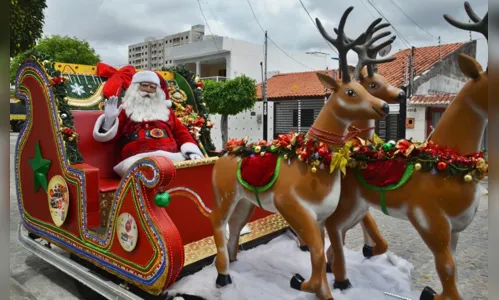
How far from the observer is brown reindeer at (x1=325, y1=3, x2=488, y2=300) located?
2.14 metres

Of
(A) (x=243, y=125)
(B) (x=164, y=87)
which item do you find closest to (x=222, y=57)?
(A) (x=243, y=125)

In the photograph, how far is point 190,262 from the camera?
10.3ft

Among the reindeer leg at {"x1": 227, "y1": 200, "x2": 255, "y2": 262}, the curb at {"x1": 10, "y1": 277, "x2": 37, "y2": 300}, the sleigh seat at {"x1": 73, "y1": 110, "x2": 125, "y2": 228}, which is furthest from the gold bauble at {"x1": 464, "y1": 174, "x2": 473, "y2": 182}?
the curb at {"x1": 10, "y1": 277, "x2": 37, "y2": 300}

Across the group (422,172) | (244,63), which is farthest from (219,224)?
(244,63)

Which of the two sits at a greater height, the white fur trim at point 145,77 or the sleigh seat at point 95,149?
the white fur trim at point 145,77

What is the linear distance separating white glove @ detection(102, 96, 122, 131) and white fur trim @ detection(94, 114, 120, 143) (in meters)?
0.04

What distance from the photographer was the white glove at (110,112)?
12.1 feet

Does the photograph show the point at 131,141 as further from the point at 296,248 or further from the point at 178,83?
the point at 296,248

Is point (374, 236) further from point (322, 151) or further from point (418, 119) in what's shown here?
point (418, 119)

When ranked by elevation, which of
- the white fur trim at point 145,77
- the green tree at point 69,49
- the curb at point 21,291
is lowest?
the curb at point 21,291

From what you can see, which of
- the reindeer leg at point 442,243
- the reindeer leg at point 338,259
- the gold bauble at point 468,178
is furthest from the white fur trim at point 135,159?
the gold bauble at point 468,178

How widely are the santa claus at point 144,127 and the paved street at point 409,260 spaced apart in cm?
121

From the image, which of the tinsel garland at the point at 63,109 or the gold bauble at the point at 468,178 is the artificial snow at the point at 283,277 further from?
the tinsel garland at the point at 63,109

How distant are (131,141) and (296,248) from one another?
1.92 meters
